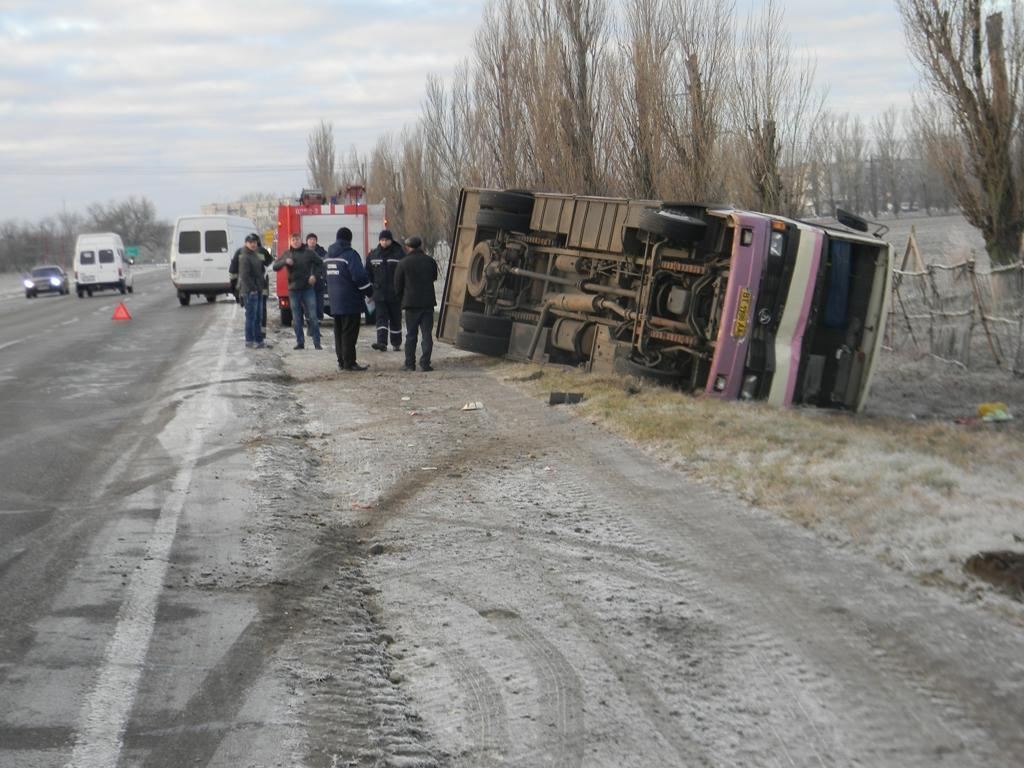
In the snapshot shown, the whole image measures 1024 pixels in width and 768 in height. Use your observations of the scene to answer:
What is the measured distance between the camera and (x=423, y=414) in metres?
11.9

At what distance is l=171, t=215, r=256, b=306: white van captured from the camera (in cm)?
3419

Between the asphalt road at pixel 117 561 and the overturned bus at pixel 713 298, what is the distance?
4072mm

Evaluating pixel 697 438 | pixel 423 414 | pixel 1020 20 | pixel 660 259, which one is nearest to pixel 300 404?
pixel 423 414

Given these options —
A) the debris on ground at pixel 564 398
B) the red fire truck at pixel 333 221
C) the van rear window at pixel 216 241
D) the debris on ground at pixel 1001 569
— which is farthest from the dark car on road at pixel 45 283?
the debris on ground at pixel 1001 569

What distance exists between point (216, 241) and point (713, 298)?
24.5m

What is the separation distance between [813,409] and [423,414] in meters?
4.20

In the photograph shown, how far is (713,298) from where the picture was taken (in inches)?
492

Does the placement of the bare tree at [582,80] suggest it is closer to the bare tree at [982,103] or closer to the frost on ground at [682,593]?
the bare tree at [982,103]

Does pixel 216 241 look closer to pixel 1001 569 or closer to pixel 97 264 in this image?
pixel 97 264

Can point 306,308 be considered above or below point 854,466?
above

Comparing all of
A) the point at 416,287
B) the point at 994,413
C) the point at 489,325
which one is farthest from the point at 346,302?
the point at 994,413

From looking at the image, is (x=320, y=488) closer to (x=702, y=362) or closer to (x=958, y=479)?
(x=958, y=479)

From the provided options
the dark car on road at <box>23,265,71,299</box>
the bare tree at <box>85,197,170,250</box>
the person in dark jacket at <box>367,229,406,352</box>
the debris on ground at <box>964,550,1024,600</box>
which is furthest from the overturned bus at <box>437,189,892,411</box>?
the bare tree at <box>85,197,170,250</box>

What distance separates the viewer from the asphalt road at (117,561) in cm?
436
